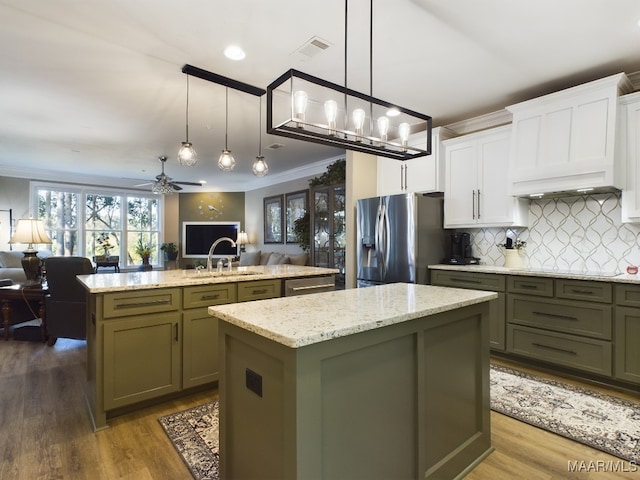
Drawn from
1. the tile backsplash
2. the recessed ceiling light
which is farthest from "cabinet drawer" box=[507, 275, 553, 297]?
the recessed ceiling light

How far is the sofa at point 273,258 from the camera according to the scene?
242 inches

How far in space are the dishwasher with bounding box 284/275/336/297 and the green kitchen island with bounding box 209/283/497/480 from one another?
4.51ft

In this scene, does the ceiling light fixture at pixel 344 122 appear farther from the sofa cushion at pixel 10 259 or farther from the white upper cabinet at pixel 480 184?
the sofa cushion at pixel 10 259

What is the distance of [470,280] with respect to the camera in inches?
139

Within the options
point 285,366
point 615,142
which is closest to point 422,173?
point 615,142

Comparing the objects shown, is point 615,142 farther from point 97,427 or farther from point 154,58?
point 97,427

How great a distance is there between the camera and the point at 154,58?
2.72m

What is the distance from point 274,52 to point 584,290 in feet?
10.3

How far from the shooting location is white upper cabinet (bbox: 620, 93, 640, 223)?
276 centimetres

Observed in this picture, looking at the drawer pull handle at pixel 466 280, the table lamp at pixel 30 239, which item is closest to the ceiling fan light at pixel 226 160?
the table lamp at pixel 30 239

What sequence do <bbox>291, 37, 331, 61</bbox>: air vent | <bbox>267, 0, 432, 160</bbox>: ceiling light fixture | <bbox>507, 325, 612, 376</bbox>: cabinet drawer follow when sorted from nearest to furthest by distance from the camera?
<bbox>267, 0, 432, 160</bbox>: ceiling light fixture < <bbox>291, 37, 331, 61</bbox>: air vent < <bbox>507, 325, 612, 376</bbox>: cabinet drawer

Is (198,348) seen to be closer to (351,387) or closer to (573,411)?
(351,387)

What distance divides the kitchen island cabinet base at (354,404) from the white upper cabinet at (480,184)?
217 centimetres

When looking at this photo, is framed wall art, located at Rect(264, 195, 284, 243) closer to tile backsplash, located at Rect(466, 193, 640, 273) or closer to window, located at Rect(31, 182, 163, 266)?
window, located at Rect(31, 182, 163, 266)
